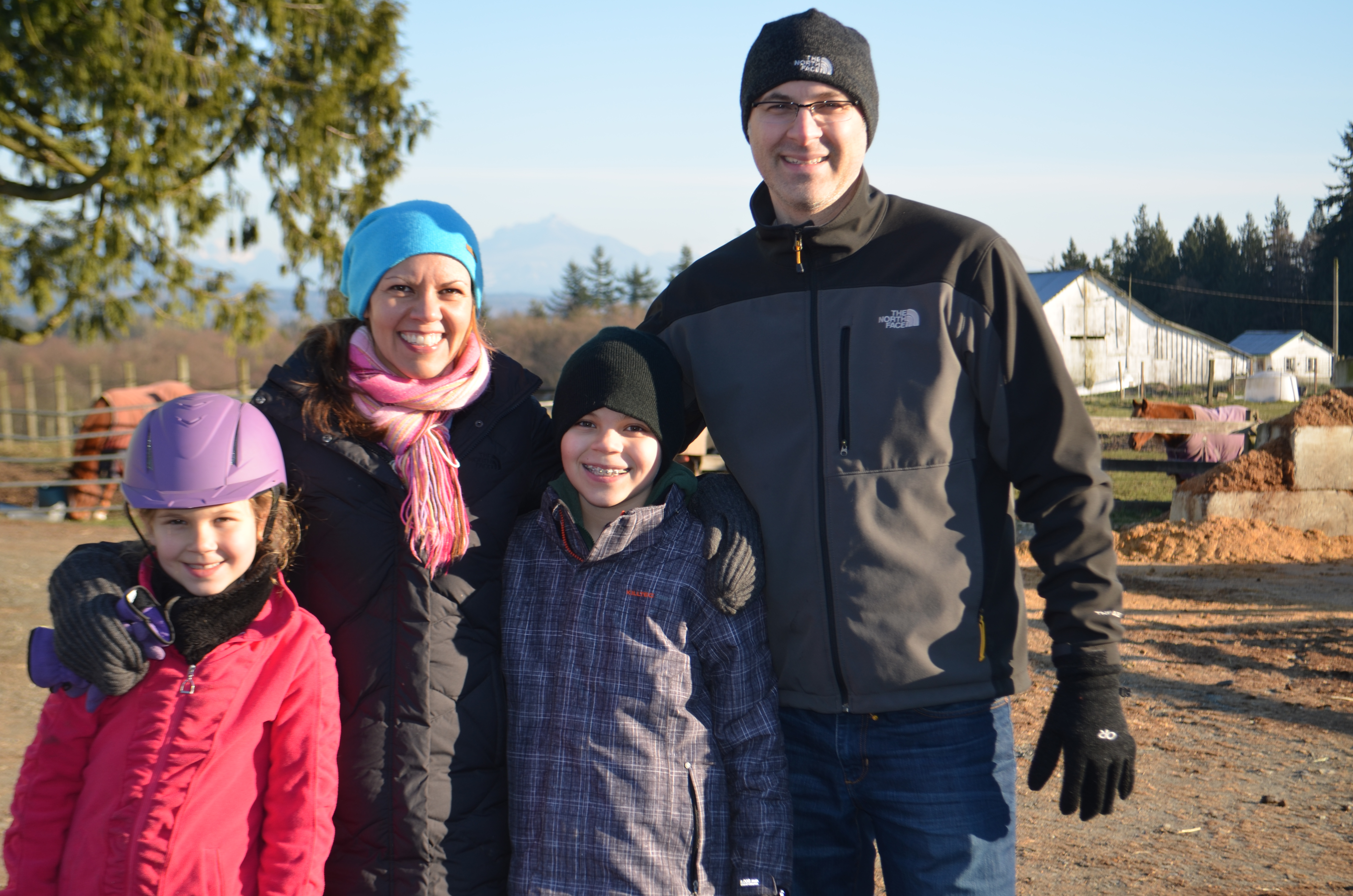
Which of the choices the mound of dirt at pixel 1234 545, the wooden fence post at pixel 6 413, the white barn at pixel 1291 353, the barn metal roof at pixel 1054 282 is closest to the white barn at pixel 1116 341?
the barn metal roof at pixel 1054 282

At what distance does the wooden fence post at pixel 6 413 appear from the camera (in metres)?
16.0

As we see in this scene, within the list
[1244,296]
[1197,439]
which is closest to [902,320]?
[1197,439]

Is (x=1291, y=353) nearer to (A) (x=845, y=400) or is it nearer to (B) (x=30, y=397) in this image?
(B) (x=30, y=397)

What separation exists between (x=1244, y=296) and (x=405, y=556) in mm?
63916

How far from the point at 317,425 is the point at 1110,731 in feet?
5.69

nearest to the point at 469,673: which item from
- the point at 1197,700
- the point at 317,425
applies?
the point at 317,425

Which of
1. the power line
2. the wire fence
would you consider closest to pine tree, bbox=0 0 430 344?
the wire fence

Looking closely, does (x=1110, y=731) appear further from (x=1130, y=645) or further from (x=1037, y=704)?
(x=1130, y=645)

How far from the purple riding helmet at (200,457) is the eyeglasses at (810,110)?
129 centimetres

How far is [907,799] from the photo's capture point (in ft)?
7.22

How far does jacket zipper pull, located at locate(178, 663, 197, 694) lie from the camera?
6.57 feet

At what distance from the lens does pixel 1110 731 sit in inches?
85.1

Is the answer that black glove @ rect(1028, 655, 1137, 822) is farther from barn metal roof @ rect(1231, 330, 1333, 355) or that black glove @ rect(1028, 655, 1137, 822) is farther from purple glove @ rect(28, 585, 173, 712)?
barn metal roof @ rect(1231, 330, 1333, 355)

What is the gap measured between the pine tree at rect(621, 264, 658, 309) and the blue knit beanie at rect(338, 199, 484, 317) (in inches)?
4144
